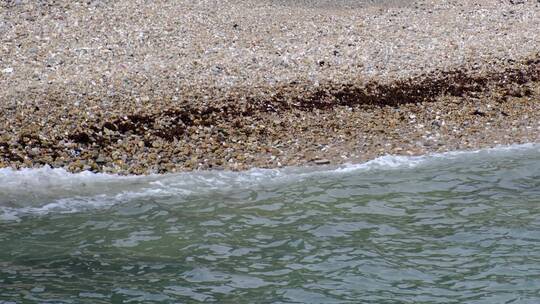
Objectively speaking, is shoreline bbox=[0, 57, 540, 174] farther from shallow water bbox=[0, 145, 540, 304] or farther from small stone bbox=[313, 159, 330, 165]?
shallow water bbox=[0, 145, 540, 304]

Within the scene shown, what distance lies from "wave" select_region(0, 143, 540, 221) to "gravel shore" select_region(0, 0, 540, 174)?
0.30 meters

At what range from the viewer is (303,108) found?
542 inches

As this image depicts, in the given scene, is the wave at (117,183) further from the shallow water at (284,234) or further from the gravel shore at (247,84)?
the gravel shore at (247,84)

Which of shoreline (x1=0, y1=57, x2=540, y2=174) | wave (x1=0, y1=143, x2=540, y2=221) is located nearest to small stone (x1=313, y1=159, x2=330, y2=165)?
shoreline (x1=0, y1=57, x2=540, y2=174)

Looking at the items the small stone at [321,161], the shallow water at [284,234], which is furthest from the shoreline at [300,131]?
the shallow water at [284,234]

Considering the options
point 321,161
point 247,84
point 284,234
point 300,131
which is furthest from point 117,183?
point 247,84

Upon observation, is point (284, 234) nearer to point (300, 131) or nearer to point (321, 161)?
point (321, 161)

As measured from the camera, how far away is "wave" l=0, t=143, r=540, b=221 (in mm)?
10492

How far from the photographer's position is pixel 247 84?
14.4 m

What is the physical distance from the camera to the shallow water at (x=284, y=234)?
7477mm

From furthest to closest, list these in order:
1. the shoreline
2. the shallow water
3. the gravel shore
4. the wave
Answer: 1. the gravel shore
2. the shoreline
3. the wave
4. the shallow water

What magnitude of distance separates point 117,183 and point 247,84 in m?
Result: 4.02

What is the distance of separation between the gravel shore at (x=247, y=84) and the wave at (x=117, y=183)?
0.98 ft

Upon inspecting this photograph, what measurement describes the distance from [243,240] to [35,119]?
5.30 metres
